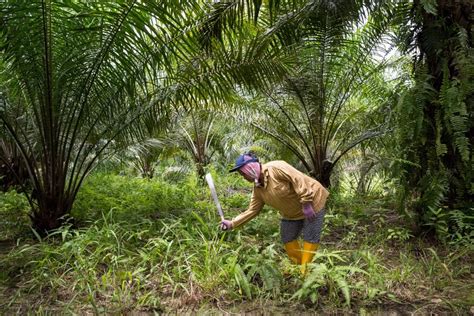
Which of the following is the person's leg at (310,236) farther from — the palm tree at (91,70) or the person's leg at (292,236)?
the palm tree at (91,70)

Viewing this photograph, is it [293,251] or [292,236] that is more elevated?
[292,236]

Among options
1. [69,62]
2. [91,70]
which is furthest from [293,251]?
[69,62]

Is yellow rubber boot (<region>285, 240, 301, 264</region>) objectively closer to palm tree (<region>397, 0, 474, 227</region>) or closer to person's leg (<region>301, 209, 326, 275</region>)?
person's leg (<region>301, 209, 326, 275</region>)

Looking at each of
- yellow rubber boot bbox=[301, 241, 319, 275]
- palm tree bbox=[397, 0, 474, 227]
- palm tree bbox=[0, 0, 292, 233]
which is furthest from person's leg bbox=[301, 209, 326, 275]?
palm tree bbox=[0, 0, 292, 233]

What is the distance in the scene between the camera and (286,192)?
3.44 m

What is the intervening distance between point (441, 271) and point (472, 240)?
52 cm

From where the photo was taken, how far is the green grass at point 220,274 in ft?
9.83

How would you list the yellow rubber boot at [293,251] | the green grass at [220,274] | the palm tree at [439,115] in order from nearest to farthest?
the green grass at [220,274] → the yellow rubber boot at [293,251] → the palm tree at [439,115]

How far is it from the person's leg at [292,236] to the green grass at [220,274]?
0.51 feet

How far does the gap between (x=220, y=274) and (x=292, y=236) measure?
809 mm

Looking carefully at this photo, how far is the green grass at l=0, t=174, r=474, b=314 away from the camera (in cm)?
300

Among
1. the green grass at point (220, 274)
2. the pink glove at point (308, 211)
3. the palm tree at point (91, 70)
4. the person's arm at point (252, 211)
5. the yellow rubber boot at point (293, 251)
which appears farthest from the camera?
the palm tree at point (91, 70)

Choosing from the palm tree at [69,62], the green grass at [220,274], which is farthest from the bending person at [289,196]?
the palm tree at [69,62]

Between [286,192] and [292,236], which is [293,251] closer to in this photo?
[292,236]
